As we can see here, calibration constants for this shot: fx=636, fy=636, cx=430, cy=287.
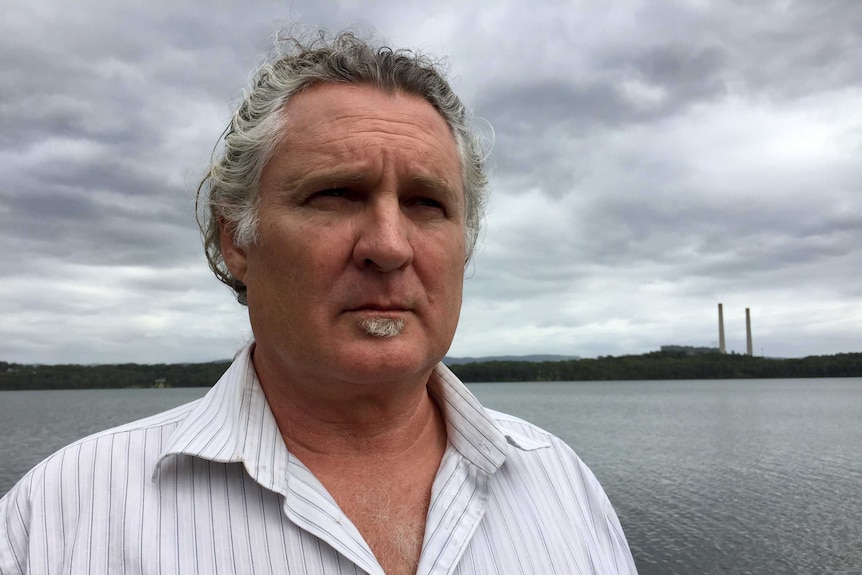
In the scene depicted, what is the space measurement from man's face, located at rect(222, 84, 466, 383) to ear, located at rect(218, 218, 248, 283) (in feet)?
0.50

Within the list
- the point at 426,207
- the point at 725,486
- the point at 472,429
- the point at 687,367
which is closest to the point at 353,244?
the point at 426,207

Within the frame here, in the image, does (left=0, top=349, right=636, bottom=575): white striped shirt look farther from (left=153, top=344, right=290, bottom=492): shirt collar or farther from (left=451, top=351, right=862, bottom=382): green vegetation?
(left=451, top=351, right=862, bottom=382): green vegetation

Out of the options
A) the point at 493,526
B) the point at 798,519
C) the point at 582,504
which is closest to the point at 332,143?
the point at 493,526

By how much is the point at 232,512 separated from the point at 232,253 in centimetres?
103

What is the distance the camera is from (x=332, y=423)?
2.35 m

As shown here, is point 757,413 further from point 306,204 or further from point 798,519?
point 306,204

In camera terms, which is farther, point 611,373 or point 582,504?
point 611,373

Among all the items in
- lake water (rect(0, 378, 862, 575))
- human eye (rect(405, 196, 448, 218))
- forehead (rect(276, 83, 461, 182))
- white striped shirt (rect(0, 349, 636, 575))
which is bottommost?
lake water (rect(0, 378, 862, 575))

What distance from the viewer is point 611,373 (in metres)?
158

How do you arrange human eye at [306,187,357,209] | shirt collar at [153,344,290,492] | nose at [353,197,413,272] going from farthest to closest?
human eye at [306,187,357,209]
nose at [353,197,413,272]
shirt collar at [153,344,290,492]

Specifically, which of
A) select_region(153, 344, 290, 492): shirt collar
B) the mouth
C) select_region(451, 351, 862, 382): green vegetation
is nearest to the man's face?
the mouth

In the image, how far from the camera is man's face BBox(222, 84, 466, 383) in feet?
7.06

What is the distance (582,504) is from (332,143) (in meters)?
1.73

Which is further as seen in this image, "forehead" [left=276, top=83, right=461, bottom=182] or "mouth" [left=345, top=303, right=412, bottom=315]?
"forehead" [left=276, top=83, right=461, bottom=182]
